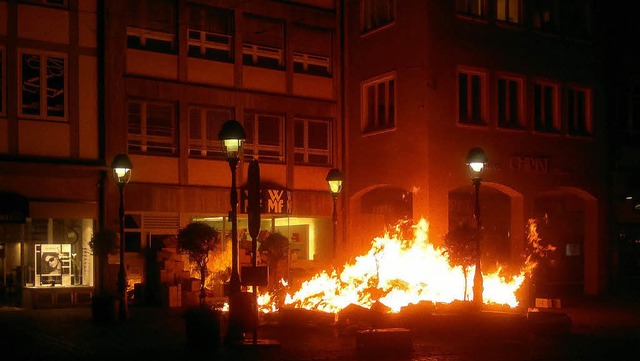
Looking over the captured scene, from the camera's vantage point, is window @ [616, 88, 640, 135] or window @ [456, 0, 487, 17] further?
window @ [616, 88, 640, 135]

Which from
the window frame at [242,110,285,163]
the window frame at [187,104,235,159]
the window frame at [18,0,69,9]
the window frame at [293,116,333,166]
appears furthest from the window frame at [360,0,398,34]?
the window frame at [18,0,69,9]

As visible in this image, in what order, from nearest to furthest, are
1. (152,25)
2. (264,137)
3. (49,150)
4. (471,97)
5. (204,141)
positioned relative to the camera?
(49,150)
(152,25)
(471,97)
(204,141)
(264,137)

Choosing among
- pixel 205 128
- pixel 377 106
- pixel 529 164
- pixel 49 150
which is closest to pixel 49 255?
pixel 49 150

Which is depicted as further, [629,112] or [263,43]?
[629,112]

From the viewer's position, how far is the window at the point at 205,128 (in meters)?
27.9

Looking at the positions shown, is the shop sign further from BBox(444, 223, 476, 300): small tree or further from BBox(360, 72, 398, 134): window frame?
BBox(444, 223, 476, 300): small tree

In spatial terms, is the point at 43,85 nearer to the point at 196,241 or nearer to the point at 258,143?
the point at 196,241

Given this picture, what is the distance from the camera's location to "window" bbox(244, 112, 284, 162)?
2906 centimetres

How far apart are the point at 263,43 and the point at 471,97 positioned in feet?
25.4

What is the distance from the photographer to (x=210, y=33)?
28.3 metres

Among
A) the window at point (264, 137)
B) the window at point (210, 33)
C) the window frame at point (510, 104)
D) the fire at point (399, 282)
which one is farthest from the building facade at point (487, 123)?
the window at point (210, 33)

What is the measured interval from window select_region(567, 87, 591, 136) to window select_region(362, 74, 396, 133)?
23.7ft

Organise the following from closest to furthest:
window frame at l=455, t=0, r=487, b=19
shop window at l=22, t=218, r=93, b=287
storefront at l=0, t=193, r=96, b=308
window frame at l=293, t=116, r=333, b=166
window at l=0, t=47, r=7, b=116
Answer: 1. window at l=0, t=47, r=7, b=116
2. storefront at l=0, t=193, r=96, b=308
3. shop window at l=22, t=218, r=93, b=287
4. window frame at l=455, t=0, r=487, b=19
5. window frame at l=293, t=116, r=333, b=166

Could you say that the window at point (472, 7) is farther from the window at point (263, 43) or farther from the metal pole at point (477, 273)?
the metal pole at point (477, 273)
